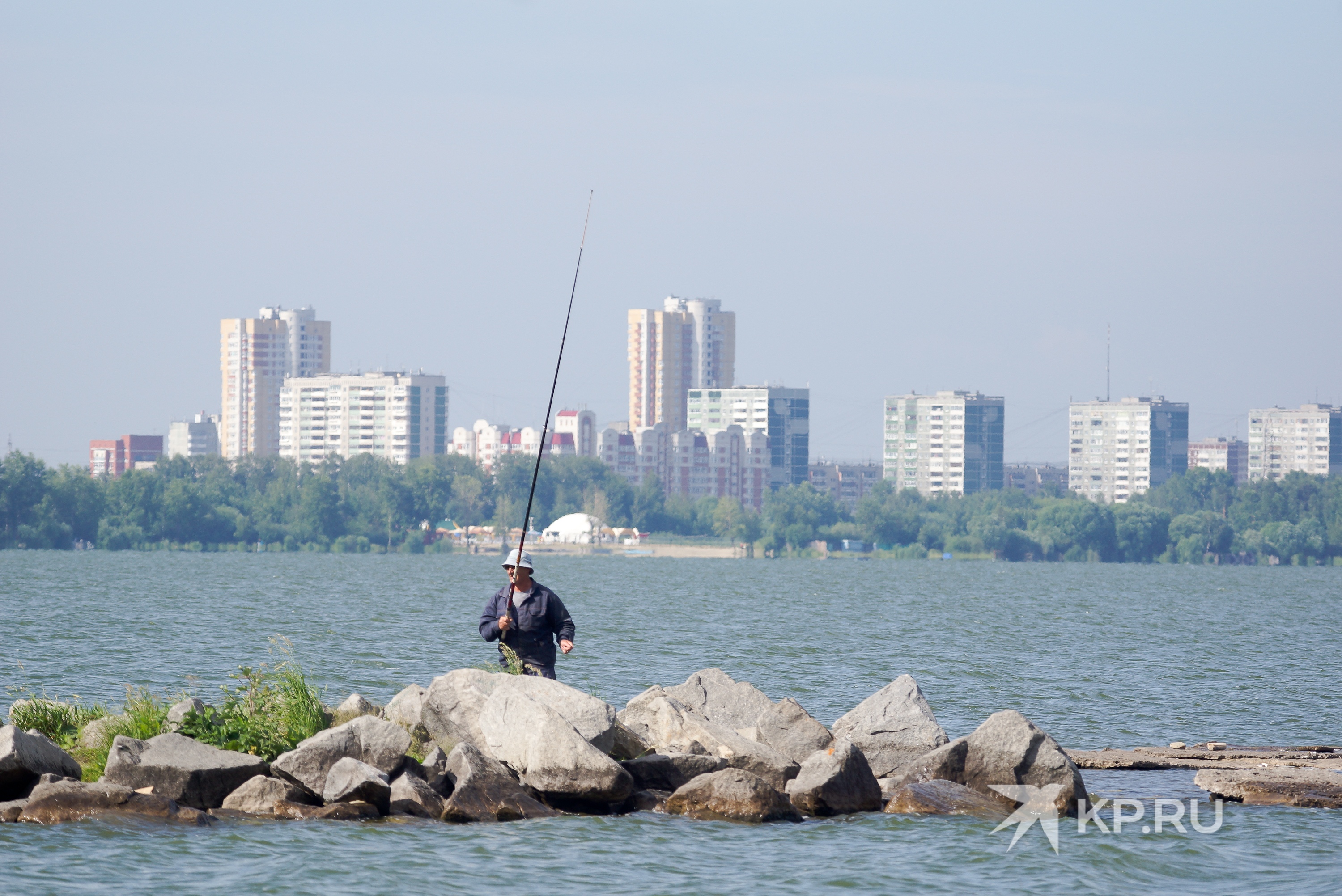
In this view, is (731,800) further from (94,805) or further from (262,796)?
(94,805)

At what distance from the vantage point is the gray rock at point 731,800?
14.1 m

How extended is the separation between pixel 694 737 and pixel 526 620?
2.00m

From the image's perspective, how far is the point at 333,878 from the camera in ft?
38.9

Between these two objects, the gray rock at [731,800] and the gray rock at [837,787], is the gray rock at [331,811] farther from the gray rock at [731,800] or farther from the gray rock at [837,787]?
the gray rock at [837,787]

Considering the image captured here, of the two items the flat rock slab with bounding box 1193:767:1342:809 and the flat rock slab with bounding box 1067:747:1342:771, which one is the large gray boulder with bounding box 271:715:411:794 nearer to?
the flat rock slab with bounding box 1067:747:1342:771

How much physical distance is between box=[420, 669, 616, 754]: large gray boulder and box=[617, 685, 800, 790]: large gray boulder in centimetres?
89

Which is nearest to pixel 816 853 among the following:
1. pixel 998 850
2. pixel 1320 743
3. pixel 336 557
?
pixel 998 850

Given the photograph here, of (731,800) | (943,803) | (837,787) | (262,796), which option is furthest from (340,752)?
(943,803)

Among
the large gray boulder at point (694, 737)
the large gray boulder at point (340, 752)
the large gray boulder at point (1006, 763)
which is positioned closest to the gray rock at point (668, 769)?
the large gray boulder at point (694, 737)

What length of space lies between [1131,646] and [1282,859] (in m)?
28.3

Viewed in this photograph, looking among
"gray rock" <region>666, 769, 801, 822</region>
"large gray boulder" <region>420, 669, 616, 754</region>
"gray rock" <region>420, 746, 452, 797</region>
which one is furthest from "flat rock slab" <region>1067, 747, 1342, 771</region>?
"gray rock" <region>420, 746, 452, 797</region>

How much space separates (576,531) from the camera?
163 metres

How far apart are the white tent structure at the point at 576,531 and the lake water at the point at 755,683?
80.3 meters

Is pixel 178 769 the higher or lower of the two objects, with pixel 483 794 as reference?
higher
